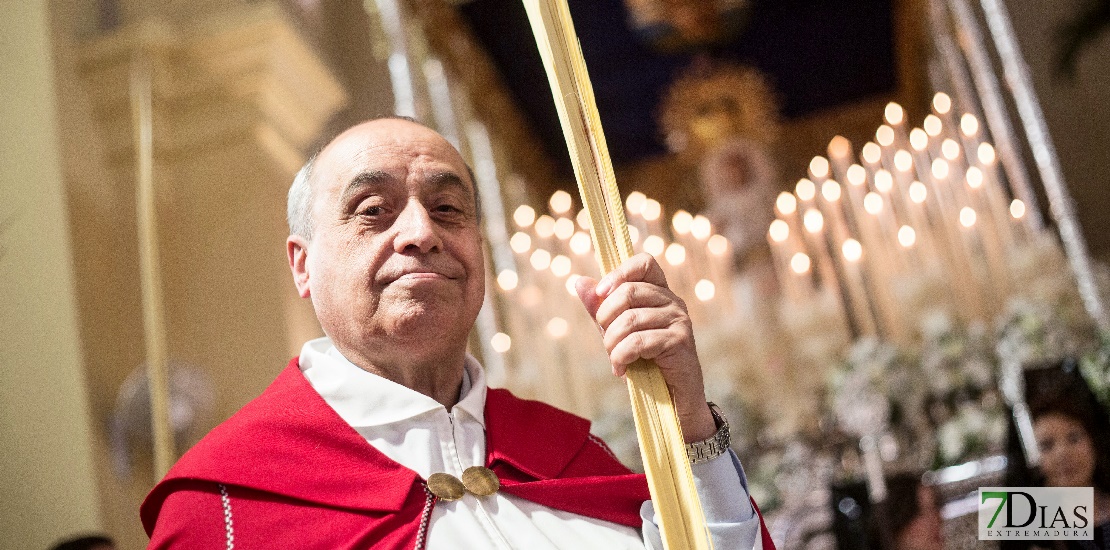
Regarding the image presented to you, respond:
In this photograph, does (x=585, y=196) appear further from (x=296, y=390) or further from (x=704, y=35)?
(x=704, y=35)

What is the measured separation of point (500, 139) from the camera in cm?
827

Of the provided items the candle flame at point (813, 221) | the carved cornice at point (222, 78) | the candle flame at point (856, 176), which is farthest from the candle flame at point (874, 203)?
the carved cornice at point (222, 78)

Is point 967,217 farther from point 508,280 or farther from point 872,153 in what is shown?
point 508,280

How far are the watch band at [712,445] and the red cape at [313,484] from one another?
0.16 m

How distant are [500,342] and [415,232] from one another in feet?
14.4

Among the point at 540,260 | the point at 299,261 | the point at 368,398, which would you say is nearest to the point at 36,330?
the point at 299,261

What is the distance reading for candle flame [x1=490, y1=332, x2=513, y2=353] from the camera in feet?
19.1

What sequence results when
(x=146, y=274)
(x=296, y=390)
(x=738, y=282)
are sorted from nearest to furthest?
(x=296, y=390)
(x=146, y=274)
(x=738, y=282)

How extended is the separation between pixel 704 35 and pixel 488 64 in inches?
70.8

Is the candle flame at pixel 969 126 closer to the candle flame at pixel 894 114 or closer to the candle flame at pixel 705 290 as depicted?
the candle flame at pixel 894 114

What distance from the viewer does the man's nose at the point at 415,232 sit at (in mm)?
1515

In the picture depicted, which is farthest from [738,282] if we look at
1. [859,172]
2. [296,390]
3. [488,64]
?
[296,390]

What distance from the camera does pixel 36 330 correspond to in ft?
8.05

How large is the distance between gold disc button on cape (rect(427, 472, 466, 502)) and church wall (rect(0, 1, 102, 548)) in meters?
1.28
